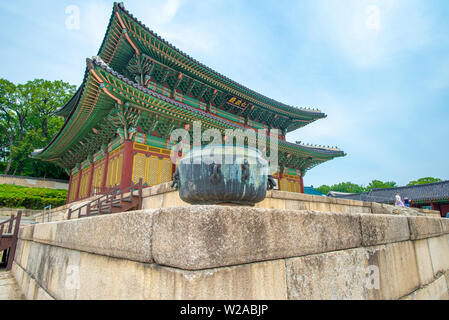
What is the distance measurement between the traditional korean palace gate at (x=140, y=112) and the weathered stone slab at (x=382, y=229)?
7.62m

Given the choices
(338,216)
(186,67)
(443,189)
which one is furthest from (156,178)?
(443,189)

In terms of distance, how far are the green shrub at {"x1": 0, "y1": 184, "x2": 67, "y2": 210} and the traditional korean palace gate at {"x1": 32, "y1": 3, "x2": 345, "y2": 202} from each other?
9.77ft

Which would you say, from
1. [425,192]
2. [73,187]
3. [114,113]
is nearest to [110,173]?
[114,113]

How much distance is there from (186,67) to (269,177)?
408 inches

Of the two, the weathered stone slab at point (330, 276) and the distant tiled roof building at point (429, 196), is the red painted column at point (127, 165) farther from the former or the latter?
the distant tiled roof building at point (429, 196)

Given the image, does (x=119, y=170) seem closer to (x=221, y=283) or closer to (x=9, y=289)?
(x=9, y=289)

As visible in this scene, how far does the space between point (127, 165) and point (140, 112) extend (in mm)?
2031

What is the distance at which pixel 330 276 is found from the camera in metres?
1.67

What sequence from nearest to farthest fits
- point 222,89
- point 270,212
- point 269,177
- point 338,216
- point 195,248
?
1. point 195,248
2. point 270,212
3. point 338,216
4. point 269,177
5. point 222,89

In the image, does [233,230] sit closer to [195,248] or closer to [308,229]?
[195,248]

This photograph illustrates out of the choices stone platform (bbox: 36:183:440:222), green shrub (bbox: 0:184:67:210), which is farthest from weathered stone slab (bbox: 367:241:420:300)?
green shrub (bbox: 0:184:67:210)

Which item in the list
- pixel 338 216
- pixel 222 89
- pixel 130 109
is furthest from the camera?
pixel 222 89
